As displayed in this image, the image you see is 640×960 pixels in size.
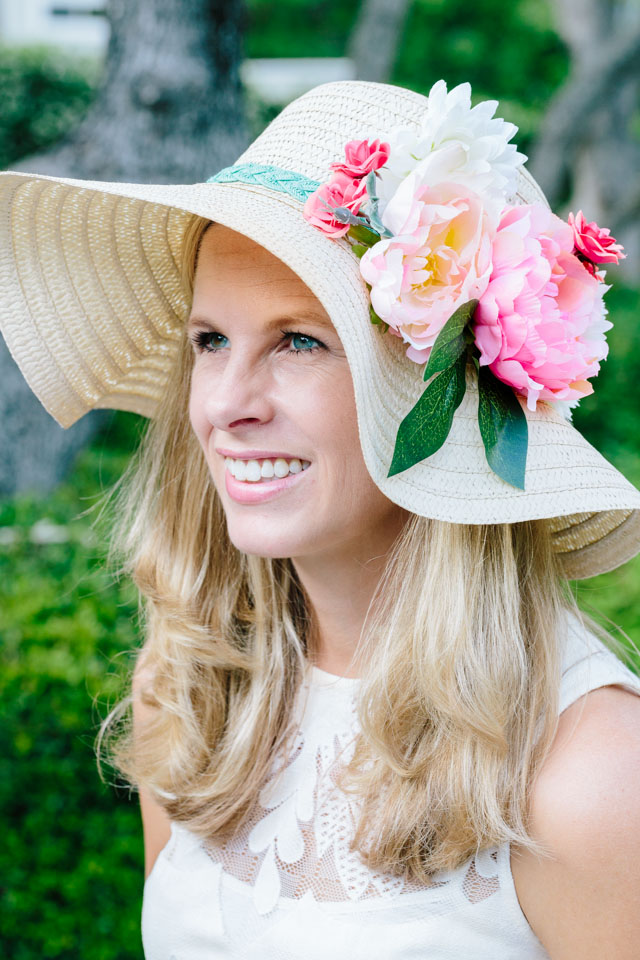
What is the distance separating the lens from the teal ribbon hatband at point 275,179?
1780mm

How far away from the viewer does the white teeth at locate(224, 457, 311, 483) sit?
1.84 meters

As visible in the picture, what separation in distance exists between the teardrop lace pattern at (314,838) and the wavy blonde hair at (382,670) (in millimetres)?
37

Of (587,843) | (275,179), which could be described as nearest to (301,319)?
(275,179)

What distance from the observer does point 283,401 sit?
71.4 inches

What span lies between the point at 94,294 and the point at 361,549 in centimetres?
87

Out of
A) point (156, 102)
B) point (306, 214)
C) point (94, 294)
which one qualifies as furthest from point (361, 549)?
point (156, 102)

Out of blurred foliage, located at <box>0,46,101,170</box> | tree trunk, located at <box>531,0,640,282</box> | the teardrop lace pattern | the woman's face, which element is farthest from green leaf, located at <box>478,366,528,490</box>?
blurred foliage, located at <box>0,46,101,170</box>

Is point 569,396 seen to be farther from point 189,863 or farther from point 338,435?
point 189,863

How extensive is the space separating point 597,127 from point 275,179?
32.2 feet

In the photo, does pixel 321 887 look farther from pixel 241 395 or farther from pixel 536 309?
pixel 536 309

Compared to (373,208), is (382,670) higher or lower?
lower

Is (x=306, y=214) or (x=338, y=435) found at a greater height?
(x=306, y=214)

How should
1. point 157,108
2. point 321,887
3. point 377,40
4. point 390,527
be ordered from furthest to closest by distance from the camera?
point 377,40 < point 157,108 < point 390,527 < point 321,887

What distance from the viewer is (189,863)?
7.14 ft
